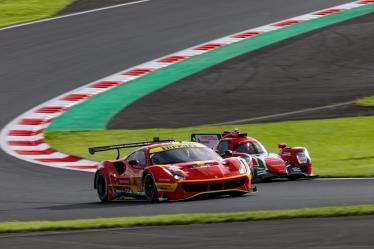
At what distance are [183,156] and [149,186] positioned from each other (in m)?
0.78

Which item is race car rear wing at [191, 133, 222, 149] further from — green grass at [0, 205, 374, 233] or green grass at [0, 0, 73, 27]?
green grass at [0, 0, 73, 27]

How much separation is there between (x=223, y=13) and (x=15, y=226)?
26.1 m

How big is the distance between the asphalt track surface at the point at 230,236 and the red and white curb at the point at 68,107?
1061 cm

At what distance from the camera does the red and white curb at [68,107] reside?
23.4m

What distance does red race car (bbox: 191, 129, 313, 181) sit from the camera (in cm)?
1927

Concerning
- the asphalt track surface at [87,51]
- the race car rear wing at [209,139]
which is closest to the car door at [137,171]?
the asphalt track surface at [87,51]

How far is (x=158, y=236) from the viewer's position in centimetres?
1102

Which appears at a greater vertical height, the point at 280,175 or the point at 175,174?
the point at 175,174

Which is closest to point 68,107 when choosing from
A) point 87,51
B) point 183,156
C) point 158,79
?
point 158,79

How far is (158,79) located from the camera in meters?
30.8

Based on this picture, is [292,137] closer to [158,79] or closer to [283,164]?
[283,164]

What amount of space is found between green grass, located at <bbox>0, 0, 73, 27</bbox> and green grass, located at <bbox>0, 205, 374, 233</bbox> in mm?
27312

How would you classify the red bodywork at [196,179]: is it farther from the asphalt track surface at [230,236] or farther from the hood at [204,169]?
the asphalt track surface at [230,236]

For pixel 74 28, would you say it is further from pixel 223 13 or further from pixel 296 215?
pixel 296 215
